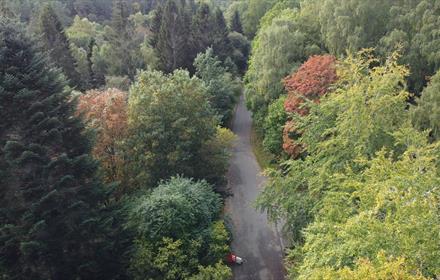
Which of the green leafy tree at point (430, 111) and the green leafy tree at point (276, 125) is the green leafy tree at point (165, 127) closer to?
the green leafy tree at point (276, 125)

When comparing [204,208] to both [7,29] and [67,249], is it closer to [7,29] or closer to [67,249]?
[67,249]

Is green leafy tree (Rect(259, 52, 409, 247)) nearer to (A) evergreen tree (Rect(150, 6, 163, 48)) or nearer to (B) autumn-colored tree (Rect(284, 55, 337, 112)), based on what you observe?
(B) autumn-colored tree (Rect(284, 55, 337, 112))

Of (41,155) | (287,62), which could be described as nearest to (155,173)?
(41,155)

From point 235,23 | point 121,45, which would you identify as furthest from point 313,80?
point 235,23

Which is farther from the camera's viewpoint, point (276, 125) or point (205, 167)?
point (276, 125)

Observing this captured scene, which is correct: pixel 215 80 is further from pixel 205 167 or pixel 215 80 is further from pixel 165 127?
pixel 165 127

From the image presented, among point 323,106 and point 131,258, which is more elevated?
point 323,106
